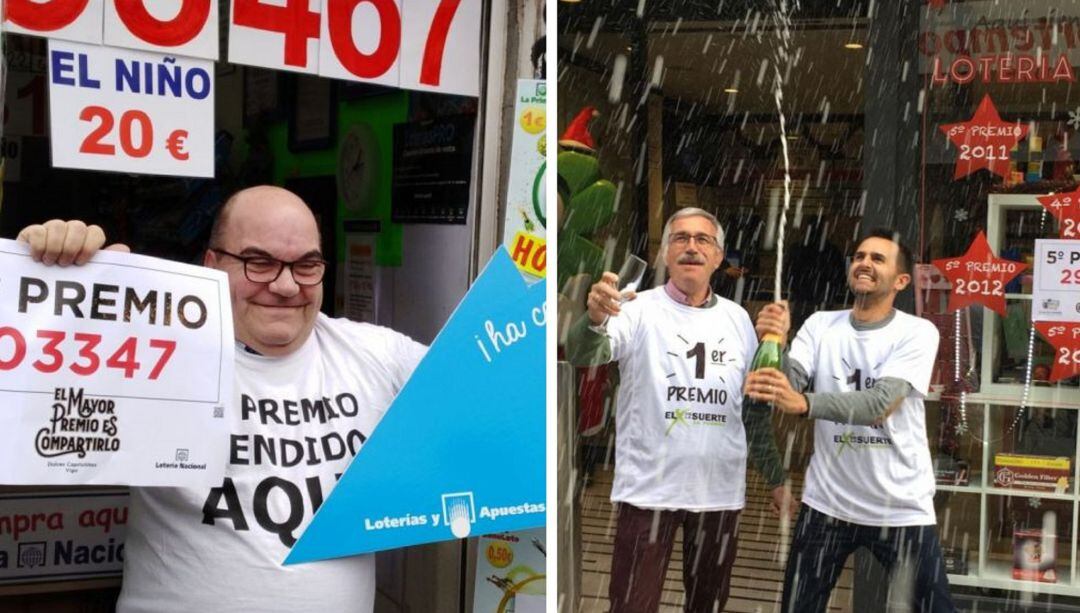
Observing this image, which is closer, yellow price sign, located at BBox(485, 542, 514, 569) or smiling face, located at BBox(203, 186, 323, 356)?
smiling face, located at BBox(203, 186, 323, 356)

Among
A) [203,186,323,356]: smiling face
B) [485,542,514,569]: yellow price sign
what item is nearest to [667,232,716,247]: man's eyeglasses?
[485,542,514,569]: yellow price sign

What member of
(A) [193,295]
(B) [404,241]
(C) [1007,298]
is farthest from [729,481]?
(A) [193,295]

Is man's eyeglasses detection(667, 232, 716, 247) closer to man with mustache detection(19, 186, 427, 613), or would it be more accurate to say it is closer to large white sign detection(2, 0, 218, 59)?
man with mustache detection(19, 186, 427, 613)

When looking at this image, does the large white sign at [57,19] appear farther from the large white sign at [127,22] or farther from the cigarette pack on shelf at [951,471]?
the cigarette pack on shelf at [951,471]

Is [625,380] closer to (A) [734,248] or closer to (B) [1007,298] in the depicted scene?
(A) [734,248]

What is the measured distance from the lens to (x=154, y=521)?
2586 millimetres

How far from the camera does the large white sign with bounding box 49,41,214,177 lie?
258 cm

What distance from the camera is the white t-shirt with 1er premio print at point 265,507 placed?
8.42 ft

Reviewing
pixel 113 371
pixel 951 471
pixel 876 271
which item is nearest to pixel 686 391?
pixel 876 271

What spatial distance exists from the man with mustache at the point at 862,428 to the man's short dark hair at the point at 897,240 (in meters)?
0.25

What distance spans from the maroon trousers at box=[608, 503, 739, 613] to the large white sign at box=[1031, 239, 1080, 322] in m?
1.50

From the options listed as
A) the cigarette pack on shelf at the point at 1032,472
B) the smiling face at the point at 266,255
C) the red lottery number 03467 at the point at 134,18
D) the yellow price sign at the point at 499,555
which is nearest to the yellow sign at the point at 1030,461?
the cigarette pack on shelf at the point at 1032,472

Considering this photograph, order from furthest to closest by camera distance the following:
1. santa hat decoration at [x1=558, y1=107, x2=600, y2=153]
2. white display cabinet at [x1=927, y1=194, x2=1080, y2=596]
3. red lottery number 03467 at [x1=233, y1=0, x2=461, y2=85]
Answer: white display cabinet at [x1=927, y1=194, x2=1080, y2=596] → santa hat decoration at [x1=558, y1=107, x2=600, y2=153] → red lottery number 03467 at [x1=233, y1=0, x2=461, y2=85]

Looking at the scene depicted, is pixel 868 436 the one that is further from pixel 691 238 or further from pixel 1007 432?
pixel 1007 432
